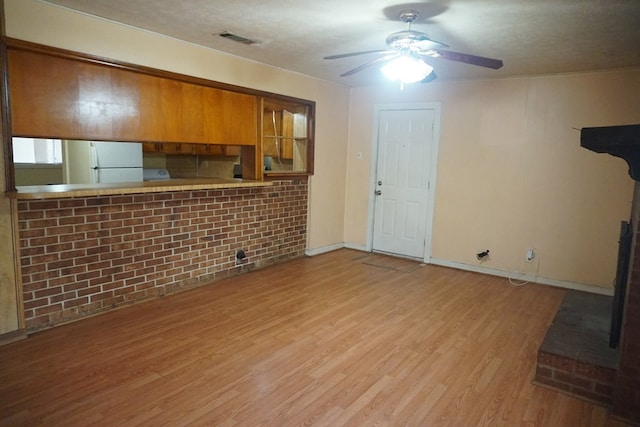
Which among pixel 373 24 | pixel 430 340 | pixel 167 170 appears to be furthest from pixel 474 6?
pixel 167 170

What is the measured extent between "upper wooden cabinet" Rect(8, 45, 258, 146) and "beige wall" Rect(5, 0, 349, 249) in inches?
4.9

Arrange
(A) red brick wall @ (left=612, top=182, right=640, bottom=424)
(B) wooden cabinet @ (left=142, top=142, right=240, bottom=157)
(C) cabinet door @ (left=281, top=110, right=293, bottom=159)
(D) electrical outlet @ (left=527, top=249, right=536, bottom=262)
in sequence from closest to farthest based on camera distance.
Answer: (A) red brick wall @ (left=612, top=182, right=640, bottom=424)
(D) electrical outlet @ (left=527, top=249, right=536, bottom=262)
(C) cabinet door @ (left=281, top=110, right=293, bottom=159)
(B) wooden cabinet @ (left=142, top=142, right=240, bottom=157)

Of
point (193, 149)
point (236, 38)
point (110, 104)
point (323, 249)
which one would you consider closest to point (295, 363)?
point (110, 104)

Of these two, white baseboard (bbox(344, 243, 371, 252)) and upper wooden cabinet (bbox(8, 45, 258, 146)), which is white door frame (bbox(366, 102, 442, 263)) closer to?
white baseboard (bbox(344, 243, 371, 252))

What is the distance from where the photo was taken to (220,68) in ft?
13.2

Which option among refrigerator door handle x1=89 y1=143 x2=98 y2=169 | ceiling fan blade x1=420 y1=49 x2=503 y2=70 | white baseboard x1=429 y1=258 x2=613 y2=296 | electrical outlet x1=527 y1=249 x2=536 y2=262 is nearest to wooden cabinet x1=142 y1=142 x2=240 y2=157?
refrigerator door handle x1=89 y1=143 x2=98 y2=169

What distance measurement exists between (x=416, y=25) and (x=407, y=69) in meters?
0.39

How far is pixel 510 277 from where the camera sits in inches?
188

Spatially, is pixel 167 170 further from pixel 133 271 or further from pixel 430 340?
pixel 430 340

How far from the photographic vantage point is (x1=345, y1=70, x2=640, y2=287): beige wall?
418 centimetres

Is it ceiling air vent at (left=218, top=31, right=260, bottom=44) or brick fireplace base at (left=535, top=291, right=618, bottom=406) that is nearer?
brick fireplace base at (left=535, top=291, right=618, bottom=406)

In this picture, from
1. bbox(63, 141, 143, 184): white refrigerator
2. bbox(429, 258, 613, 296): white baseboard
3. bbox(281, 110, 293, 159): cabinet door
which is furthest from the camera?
bbox(63, 141, 143, 184): white refrigerator

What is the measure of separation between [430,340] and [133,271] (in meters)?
2.60

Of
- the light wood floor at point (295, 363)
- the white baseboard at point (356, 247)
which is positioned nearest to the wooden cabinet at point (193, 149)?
the white baseboard at point (356, 247)
